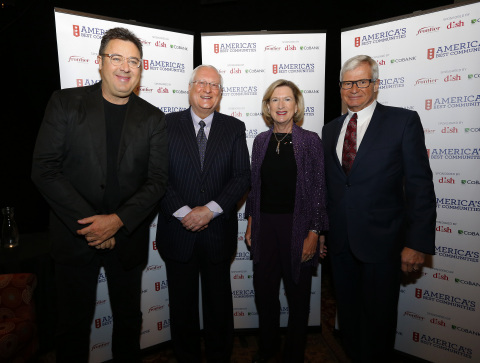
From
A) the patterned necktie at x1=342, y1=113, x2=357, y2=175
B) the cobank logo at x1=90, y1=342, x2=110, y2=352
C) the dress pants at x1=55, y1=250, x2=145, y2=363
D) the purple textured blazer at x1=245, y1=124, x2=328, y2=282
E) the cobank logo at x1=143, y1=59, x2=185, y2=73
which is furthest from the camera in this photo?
the cobank logo at x1=143, y1=59, x2=185, y2=73

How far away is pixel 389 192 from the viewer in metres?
1.94

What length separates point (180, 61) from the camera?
2.80 metres

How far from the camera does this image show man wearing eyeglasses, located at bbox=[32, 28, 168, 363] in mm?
1662

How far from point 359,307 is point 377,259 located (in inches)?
18.7

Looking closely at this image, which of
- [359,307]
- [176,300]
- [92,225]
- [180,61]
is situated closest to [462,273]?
[359,307]

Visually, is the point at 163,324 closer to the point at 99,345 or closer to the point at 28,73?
the point at 99,345

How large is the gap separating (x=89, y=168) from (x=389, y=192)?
186 cm

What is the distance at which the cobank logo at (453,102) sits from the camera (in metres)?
2.26

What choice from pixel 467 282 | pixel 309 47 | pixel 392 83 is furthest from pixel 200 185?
pixel 467 282

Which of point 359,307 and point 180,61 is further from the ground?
point 180,61

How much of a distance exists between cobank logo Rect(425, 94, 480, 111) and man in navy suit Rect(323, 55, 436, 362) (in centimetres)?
67

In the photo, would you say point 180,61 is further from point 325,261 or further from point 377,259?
point 325,261

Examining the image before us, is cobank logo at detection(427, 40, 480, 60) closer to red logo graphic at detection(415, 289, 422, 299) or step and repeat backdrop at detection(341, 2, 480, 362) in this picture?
step and repeat backdrop at detection(341, 2, 480, 362)

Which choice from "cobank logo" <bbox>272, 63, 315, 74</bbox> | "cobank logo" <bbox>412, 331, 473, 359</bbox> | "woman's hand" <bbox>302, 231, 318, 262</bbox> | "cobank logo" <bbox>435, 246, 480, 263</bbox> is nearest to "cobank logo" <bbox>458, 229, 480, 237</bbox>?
"cobank logo" <bbox>435, 246, 480, 263</bbox>
